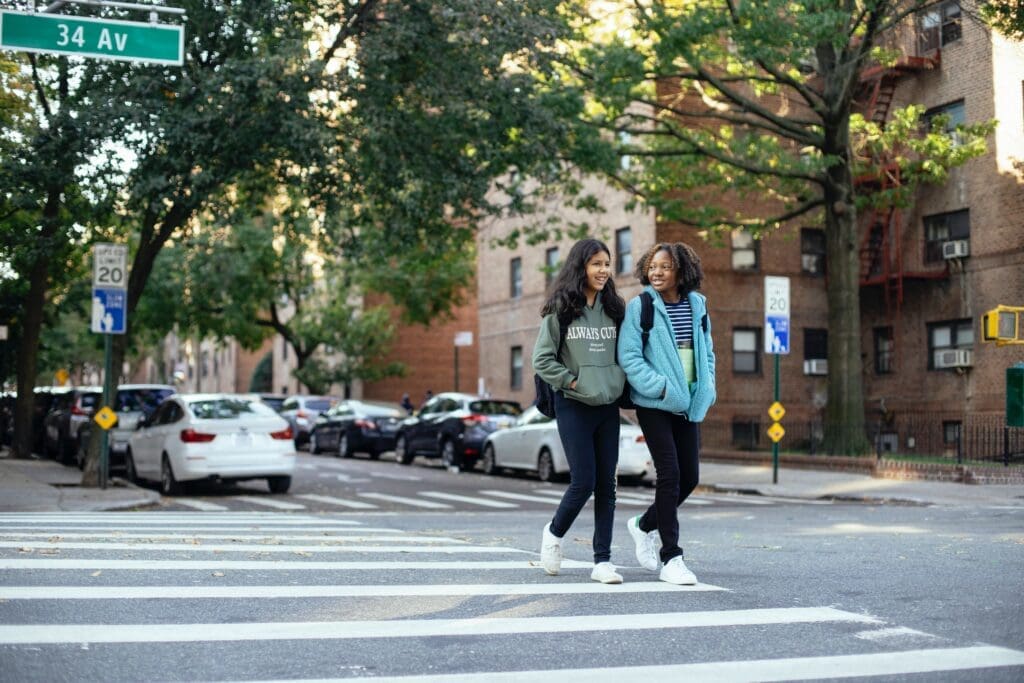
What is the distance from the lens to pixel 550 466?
74.3 feet

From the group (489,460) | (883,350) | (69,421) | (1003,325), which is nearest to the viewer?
(1003,325)

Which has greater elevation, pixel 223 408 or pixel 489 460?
pixel 223 408

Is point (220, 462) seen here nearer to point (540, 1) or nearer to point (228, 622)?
point (540, 1)

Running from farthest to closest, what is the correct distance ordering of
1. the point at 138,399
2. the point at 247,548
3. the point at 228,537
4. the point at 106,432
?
the point at 138,399, the point at 106,432, the point at 228,537, the point at 247,548

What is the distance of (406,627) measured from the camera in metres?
5.86

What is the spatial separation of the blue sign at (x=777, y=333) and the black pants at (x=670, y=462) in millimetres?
14195

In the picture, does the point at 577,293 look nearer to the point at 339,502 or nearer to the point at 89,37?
the point at 89,37

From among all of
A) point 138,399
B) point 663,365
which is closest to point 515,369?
point 138,399

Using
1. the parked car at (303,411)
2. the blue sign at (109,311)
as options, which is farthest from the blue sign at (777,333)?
the parked car at (303,411)

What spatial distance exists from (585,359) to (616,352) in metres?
0.20

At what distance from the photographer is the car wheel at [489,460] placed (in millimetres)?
24938

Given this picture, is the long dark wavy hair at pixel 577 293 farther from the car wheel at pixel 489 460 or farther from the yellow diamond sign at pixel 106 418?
the car wheel at pixel 489 460

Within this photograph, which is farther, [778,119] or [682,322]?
[778,119]

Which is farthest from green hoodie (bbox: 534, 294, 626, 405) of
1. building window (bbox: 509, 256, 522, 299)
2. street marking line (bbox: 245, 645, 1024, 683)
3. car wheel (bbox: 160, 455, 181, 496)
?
building window (bbox: 509, 256, 522, 299)
